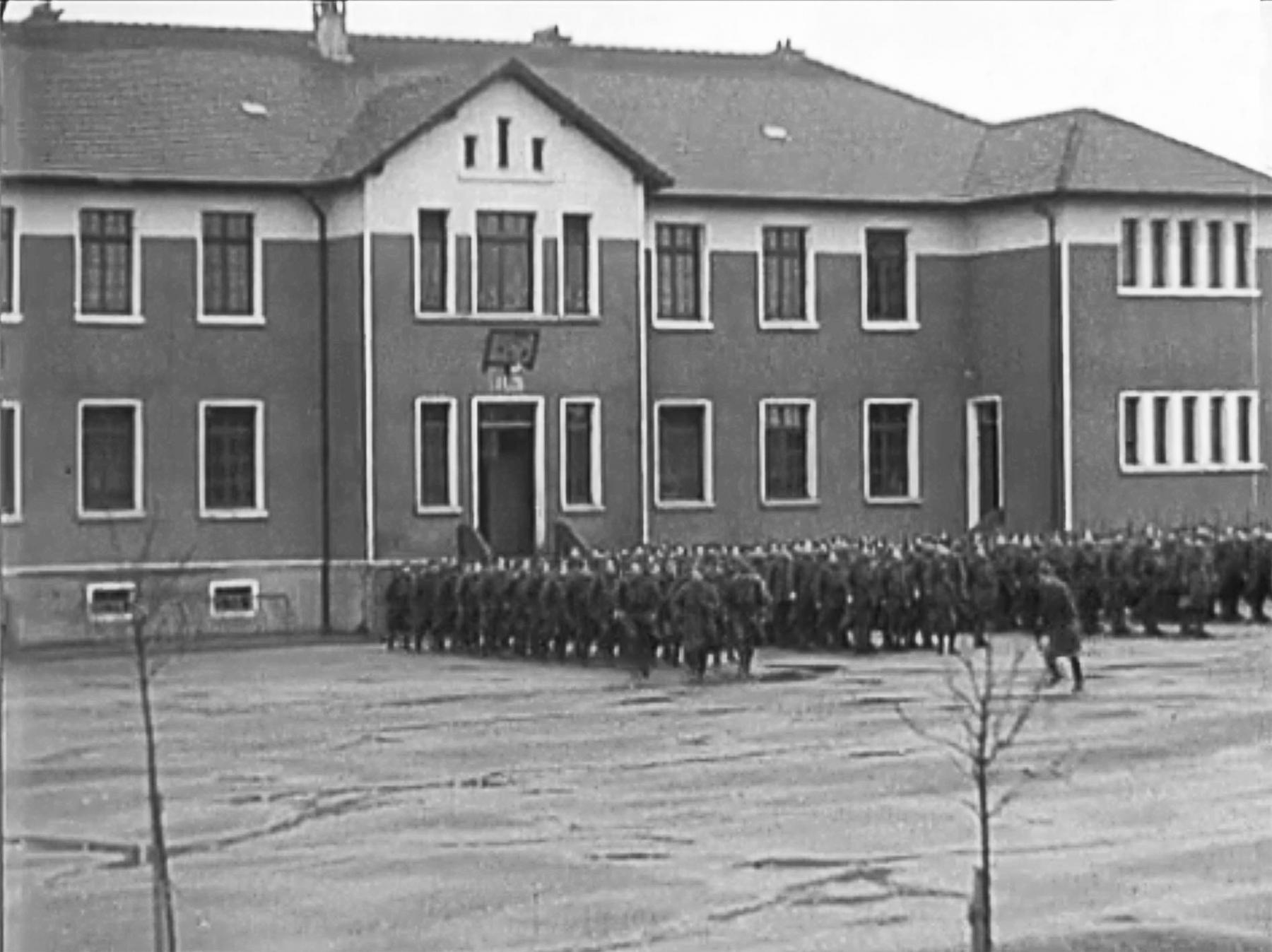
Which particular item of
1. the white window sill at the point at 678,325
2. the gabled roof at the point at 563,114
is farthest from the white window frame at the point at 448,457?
the gabled roof at the point at 563,114

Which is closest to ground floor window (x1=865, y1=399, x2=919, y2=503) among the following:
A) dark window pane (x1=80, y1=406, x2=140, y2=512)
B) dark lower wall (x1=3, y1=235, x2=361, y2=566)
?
dark lower wall (x1=3, y1=235, x2=361, y2=566)

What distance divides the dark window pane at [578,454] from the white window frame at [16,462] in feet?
49.8

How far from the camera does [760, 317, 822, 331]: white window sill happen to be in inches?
808

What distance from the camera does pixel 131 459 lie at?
7.13 metres

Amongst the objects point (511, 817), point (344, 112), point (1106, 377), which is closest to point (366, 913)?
point (511, 817)

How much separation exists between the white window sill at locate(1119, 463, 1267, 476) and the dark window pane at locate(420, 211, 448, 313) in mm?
5850

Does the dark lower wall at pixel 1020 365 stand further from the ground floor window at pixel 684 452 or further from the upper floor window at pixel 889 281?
the ground floor window at pixel 684 452

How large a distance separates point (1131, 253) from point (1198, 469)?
1.40 m

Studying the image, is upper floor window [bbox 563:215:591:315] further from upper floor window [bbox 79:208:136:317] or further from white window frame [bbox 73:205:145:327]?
upper floor window [bbox 79:208:136:317]

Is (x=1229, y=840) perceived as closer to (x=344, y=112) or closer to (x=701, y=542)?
(x=344, y=112)

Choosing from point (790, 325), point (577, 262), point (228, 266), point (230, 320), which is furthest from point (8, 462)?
point (577, 262)

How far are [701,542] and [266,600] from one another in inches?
366

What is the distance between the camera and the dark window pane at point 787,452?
2042 cm

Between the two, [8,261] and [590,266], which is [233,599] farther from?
[590,266]
